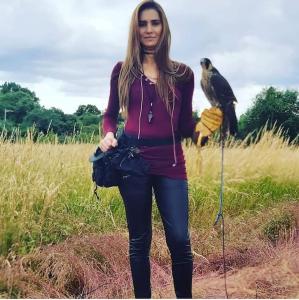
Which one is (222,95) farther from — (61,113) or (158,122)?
(61,113)

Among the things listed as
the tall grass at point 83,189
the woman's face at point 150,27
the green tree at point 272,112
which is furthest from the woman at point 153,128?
the green tree at point 272,112

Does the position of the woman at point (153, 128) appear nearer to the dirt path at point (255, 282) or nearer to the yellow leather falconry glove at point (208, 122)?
the yellow leather falconry glove at point (208, 122)

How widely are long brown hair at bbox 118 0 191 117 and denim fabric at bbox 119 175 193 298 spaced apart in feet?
1.28

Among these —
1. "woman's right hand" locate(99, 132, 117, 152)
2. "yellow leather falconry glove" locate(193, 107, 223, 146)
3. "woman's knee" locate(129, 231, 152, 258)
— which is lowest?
"woman's knee" locate(129, 231, 152, 258)

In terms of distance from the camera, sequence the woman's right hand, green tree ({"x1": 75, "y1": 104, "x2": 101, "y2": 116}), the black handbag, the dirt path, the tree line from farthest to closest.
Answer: the tree line < green tree ({"x1": 75, "y1": 104, "x2": 101, "y2": 116}) < the dirt path < the woman's right hand < the black handbag

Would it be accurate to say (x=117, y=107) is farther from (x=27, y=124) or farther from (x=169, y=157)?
(x=27, y=124)

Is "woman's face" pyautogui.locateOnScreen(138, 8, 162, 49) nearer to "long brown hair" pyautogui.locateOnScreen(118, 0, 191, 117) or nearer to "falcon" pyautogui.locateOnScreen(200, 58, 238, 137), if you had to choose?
"long brown hair" pyautogui.locateOnScreen(118, 0, 191, 117)

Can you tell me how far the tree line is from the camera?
20.8 feet

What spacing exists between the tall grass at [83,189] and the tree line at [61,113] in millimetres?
244

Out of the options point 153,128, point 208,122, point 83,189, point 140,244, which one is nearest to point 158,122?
point 153,128

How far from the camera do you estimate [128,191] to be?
309cm

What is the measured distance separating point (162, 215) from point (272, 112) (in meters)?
4.17

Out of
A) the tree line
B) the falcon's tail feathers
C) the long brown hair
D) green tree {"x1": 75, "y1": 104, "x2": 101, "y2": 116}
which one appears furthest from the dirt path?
the tree line

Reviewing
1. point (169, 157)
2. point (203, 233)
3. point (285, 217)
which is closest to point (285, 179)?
point (285, 217)
